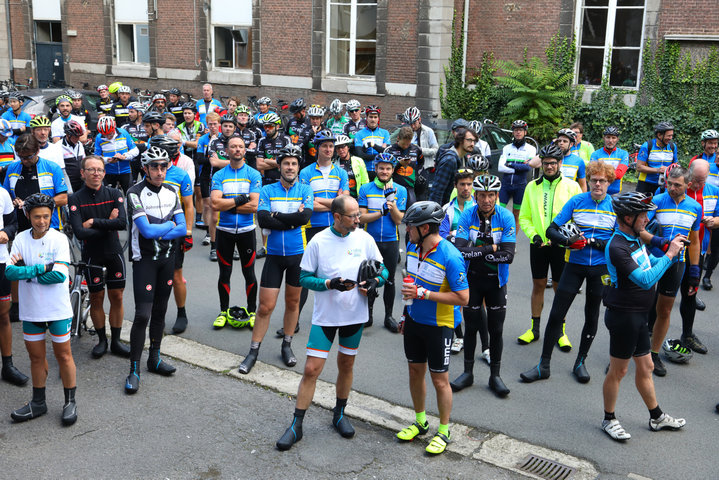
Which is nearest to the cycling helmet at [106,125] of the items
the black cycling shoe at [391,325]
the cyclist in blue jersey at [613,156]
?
the black cycling shoe at [391,325]

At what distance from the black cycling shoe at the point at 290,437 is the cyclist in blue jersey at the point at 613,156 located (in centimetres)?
794

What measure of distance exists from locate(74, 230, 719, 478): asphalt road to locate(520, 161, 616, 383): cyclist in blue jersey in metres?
0.27

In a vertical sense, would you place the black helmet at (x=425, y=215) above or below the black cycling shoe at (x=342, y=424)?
above

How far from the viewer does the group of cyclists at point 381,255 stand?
19.4 feet

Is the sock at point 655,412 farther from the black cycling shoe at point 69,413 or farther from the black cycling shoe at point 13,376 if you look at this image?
the black cycling shoe at point 13,376

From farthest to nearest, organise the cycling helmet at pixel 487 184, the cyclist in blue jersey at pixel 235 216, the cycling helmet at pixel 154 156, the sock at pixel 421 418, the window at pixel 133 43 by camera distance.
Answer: the window at pixel 133 43 < the cyclist in blue jersey at pixel 235 216 < the cycling helmet at pixel 154 156 < the cycling helmet at pixel 487 184 < the sock at pixel 421 418

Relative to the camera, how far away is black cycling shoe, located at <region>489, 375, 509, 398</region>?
6941mm

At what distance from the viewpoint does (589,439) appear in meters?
6.16

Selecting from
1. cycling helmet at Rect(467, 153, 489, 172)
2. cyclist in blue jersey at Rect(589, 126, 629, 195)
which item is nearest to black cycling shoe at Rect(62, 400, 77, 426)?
cycling helmet at Rect(467, 153, 489, 172)

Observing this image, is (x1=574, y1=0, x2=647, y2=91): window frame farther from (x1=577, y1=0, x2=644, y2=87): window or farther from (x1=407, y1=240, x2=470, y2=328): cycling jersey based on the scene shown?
(x1=407, y1=240, x2=470, y2=328): cycling jersey

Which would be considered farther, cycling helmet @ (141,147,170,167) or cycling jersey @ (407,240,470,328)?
cycling helmet @ (141,147,170,167)

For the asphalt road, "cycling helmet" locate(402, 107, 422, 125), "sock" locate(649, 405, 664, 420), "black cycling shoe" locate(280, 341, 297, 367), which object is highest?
"cycling helmet" locate(402, 107, 422, 125)

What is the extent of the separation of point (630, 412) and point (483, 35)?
1580cm

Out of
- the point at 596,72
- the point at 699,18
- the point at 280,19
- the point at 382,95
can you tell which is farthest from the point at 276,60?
the point at 699,18
